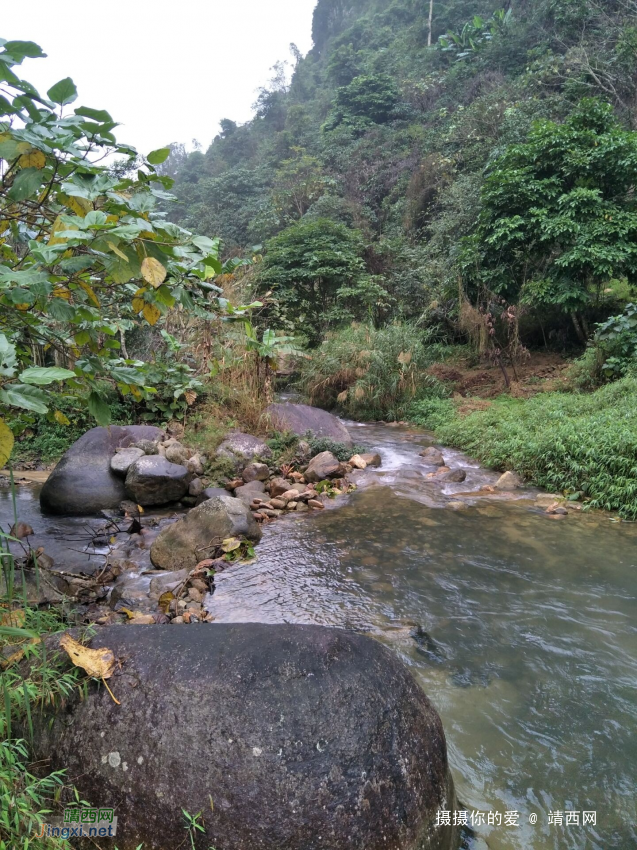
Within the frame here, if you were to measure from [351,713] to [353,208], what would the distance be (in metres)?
21.1

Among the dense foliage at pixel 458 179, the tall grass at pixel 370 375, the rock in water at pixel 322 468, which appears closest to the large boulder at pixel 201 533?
the rock in water at pixel 322 468

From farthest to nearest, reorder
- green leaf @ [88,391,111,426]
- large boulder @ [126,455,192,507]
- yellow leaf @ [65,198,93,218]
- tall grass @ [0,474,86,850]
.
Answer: large boulder @ [126,455,192,507], green leaf @ [88,391,111,426], yellow leaf @ [65,198,93,218], tall grass @ [0,474,86,850]

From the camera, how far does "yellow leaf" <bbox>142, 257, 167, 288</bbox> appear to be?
160 centimetres

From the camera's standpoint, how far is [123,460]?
20.9 ft

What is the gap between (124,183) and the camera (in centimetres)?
177

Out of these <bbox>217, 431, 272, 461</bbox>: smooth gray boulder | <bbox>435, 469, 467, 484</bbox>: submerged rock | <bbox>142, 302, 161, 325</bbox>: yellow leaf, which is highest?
<bbox>142, 302, 161, 325</bbox>: yellow leaf

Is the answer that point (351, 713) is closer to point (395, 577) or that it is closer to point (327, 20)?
point (395, 577)

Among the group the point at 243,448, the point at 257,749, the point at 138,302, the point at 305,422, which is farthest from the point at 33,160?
the point at 305,422

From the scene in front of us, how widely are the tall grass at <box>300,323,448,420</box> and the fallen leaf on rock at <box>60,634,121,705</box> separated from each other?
9548 millimetres

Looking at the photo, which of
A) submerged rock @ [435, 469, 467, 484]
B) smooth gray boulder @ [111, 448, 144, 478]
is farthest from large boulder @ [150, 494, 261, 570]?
submerged rock @ [435, 469, 467, 484]

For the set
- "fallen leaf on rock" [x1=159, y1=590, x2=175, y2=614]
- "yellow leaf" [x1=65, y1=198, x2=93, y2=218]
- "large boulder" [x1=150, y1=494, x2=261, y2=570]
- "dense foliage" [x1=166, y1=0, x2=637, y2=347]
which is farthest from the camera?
"dense foliage" [x1=166, y1=0, x2=637, y2=347]

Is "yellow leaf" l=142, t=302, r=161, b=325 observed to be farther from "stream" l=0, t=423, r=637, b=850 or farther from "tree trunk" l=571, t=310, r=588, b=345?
"tree trunk" l=571, t=310, r=588, b=345

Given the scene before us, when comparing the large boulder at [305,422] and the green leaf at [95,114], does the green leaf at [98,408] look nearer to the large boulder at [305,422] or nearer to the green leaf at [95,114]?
the green leaf at [95,114]

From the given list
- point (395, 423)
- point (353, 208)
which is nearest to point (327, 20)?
point (353, 208)
